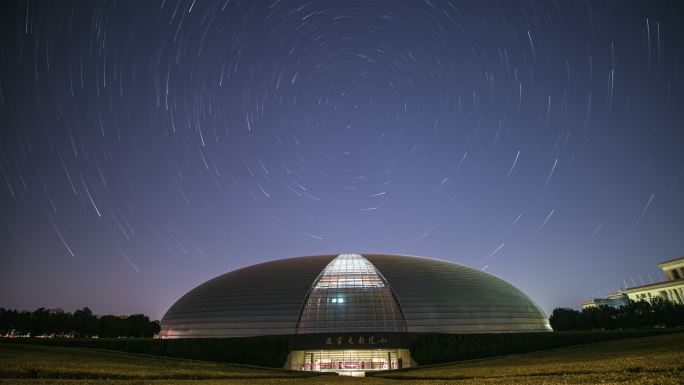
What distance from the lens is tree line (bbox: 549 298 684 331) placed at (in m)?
48.8

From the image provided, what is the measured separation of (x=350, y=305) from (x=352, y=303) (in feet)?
1.08

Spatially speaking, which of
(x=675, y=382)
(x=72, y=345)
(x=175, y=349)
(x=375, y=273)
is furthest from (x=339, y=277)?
(x=675, y=382)

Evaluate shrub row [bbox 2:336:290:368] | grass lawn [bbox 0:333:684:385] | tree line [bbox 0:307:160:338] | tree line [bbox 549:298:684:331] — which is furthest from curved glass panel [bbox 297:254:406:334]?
tree line [bbox 0:307:160:338]

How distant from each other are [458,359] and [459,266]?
19.0m

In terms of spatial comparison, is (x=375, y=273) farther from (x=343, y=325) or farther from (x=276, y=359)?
(x=276, y=359)

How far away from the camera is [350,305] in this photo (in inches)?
1560

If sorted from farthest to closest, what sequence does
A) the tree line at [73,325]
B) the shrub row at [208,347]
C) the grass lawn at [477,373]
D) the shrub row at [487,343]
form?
the tree line at [73,325] → the shrub row at [487,343] → the shrub row at [208,347] → the grass lawn at [477,373]

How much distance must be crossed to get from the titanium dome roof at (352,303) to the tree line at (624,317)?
36.1ft

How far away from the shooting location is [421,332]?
37406 mm

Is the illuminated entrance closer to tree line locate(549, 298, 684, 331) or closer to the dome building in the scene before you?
the dome building

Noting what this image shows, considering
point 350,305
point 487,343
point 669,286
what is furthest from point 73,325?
point 669,286

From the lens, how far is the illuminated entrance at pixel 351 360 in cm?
3738

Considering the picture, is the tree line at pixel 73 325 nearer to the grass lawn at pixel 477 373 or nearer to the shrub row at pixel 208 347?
the shrub row at pixel 208 347

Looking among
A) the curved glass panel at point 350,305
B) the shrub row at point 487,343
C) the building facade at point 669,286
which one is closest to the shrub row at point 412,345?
the shrub row at point 487,343
